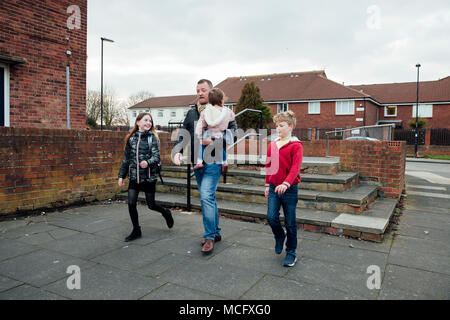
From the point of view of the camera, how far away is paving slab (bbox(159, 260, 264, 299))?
2.83 metres

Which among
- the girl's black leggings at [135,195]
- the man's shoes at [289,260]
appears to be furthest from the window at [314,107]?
the man's shoes at [289,260]

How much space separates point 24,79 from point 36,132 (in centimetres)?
268

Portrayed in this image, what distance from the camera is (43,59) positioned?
7.66 m

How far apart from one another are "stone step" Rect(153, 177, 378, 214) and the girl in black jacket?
210 cm

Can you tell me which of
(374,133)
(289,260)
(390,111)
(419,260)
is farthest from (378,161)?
(390,111)

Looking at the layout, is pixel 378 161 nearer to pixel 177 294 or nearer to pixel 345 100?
pixel 177 294

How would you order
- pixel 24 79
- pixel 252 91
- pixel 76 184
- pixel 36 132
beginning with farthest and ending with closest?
pixel 252 91 → pixel 24 79 → pixel 76 184 → pixel 36 132

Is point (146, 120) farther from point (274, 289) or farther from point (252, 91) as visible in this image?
point (252, 91)

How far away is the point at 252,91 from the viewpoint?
91.7 feet

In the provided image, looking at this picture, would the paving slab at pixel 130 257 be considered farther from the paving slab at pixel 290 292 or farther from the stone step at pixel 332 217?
the stone step at pixel 332 217

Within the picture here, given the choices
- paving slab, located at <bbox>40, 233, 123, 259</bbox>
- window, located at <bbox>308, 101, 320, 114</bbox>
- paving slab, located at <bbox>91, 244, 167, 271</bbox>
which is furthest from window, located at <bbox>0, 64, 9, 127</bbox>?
window, located at <bbox>308, 101, 320, 114</bbox>

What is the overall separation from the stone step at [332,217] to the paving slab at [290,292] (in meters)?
1.62

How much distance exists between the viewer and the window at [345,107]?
107 feet

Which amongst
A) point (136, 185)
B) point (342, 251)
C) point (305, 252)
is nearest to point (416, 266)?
point (342, 251)
